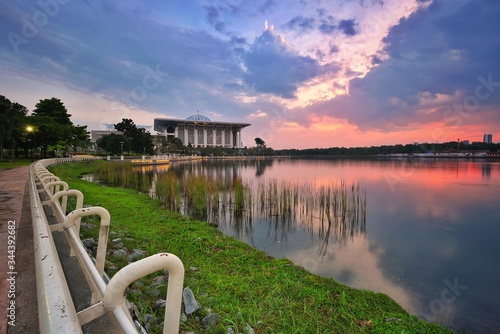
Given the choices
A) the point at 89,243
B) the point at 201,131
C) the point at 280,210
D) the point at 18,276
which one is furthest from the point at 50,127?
the point at 201,131

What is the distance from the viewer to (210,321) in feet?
7.86

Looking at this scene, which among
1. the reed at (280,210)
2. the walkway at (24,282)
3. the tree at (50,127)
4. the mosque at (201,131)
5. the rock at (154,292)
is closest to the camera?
the walkway at (24,282)

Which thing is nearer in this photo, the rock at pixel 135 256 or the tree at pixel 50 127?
the rock at pixel 135 256

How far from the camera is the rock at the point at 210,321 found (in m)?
2.37

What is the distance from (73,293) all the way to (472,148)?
98.7 m

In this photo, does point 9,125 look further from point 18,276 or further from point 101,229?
point 101,229

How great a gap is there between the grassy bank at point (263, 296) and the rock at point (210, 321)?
0.14ft

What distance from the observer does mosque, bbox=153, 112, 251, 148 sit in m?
90.1

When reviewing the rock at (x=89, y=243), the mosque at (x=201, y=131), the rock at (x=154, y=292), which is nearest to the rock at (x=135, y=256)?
the rock at (x=89, y=243)

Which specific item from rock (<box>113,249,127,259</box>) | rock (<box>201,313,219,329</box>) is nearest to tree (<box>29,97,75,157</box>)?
rock (<box>113,249,127,259</box>)

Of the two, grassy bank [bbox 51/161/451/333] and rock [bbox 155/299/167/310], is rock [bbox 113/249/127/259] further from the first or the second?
rock [bbox 155/299/167/310]

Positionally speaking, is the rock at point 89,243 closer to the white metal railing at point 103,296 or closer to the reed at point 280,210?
the white metal railing at point 103,296

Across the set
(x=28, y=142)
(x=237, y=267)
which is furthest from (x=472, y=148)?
(x=28, y=142)

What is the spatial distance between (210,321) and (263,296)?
2.82 ft
